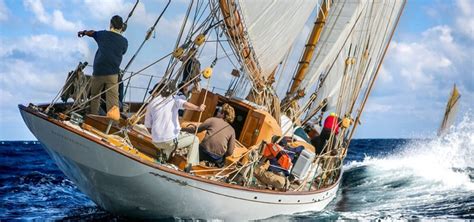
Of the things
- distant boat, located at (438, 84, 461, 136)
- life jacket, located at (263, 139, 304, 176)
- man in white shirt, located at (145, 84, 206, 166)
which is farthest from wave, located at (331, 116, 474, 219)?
distant boat, located at (438, 84, 461, 136)

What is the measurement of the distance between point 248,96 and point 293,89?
4639mm

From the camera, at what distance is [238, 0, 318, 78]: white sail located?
44.7 ft

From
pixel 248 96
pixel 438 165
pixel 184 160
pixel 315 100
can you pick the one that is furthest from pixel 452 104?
pixel 184 160

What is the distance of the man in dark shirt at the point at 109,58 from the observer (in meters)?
11.7

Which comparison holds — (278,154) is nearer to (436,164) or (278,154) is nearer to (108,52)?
(108,52)

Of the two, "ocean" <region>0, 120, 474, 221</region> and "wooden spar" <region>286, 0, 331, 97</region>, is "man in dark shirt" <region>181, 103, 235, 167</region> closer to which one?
"ocean" <region>0, 120, 474, 221</region>

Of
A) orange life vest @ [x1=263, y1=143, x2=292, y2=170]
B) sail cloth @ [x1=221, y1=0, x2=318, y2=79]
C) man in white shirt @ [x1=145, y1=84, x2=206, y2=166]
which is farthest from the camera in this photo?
sail cloth @ [x1=221, y1=0, x2=318, y2=79]

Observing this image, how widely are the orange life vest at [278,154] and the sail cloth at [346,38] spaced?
6.68 metres

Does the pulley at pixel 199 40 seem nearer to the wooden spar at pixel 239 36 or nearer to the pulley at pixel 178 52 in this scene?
the pulley at pixel 178 52

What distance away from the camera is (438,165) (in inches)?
1069

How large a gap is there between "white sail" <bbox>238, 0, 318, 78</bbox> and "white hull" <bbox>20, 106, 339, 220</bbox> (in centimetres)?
362

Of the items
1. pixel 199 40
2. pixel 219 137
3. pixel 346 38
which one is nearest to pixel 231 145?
pixel 219 137

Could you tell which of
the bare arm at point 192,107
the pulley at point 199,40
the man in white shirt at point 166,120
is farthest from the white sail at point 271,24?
the bare arm at point 192,107

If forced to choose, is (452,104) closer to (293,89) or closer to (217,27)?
(293,89)
